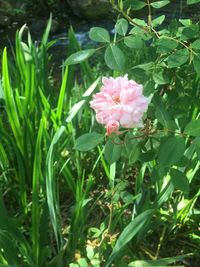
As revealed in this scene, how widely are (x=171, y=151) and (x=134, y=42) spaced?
0.93 feet

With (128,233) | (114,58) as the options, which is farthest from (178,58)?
(128,233)

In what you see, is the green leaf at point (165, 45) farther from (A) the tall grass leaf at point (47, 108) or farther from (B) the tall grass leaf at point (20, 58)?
(B) the tall grass leaf at point (20, 58)

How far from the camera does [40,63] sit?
65.7 inches

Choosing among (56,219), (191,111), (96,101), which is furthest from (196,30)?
(56,219)

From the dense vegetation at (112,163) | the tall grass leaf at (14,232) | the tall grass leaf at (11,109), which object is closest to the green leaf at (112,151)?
the dense vegetation at (112,163)

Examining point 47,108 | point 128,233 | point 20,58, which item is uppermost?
point 20,58

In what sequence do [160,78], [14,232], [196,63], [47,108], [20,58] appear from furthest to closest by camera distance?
[20,58] → [47,108] → [14,232] → [160,78] → [196,63]

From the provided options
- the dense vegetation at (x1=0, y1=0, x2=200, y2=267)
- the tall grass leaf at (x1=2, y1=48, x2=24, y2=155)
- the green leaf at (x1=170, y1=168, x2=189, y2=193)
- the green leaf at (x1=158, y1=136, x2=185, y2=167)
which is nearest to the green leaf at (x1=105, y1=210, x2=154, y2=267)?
the dense vegetation at (x1=0, y1=0, x2=200, y2=267)

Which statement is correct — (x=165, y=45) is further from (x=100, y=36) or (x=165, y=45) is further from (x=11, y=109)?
(x=11, y=109)

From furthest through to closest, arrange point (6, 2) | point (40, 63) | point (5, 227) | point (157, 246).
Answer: point (6, 2) < point (40, 63) < point (157, 246) < point (5, 227)

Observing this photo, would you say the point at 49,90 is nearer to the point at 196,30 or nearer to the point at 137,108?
the point at 196,30

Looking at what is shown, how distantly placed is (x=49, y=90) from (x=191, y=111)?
63cm

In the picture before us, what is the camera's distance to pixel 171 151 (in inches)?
32.2

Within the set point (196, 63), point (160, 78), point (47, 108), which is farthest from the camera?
point (47, 108)
